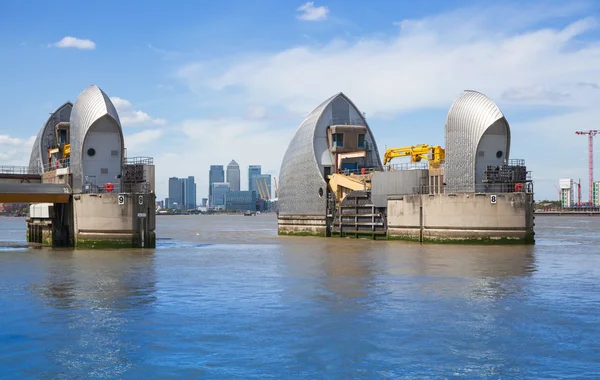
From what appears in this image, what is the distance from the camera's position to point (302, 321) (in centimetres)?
2123

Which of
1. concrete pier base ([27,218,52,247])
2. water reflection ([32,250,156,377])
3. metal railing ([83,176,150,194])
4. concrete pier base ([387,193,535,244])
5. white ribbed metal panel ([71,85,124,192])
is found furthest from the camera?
concrete pier base ([27,218,52,247])

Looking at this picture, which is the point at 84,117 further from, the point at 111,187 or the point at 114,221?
the point at 114,221

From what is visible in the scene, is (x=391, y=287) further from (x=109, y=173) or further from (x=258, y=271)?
(x=109, y=173)

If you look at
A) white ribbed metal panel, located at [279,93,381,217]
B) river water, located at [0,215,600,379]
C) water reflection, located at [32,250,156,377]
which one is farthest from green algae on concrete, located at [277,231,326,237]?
river water, located at [0,215,600,379]

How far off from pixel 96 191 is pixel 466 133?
98.3 feet

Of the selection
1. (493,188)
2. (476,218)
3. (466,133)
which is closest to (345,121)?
(466,133)

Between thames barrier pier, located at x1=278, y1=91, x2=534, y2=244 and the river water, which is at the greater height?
thames barrier pier, located at x1=278, y1=91, x2=534, y2=244

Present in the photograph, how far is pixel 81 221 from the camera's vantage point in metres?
52.7

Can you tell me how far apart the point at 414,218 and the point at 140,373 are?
4526 cm

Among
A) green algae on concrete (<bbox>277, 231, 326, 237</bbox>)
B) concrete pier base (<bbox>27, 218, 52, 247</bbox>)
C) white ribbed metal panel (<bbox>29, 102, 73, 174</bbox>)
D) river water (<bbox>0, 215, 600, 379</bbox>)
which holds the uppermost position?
white ribbed metal panel (<bbox>29, 102, 73, 174</bbox>)

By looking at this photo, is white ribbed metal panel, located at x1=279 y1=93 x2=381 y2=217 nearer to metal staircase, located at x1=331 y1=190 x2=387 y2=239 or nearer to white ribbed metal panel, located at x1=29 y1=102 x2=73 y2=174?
metal staircase, located at x1=331 y1=190 x2=387 y2=239

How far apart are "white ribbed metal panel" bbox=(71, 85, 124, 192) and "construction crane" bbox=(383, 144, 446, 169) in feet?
96.6

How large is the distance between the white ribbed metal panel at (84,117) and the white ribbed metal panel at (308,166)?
2445cm

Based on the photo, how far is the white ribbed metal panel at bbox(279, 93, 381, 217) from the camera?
7500cm
